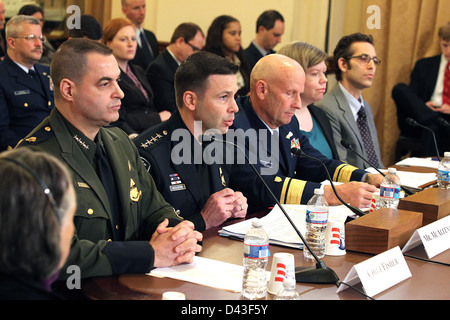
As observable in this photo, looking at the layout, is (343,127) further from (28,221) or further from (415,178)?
(28,221)

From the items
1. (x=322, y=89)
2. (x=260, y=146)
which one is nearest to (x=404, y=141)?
(x=322, y=89)

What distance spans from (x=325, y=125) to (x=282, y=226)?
5.04 feet

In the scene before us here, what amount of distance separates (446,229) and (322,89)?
1.44 m

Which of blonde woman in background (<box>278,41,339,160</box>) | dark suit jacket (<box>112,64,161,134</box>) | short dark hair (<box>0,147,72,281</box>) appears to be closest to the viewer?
short dark hair (<box>0,147,72,281</box>)

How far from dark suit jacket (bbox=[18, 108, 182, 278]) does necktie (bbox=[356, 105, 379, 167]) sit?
78.9 inches

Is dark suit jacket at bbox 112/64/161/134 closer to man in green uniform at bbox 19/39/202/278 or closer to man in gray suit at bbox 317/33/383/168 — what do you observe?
man in gray suit at bbox 317/33/383/168

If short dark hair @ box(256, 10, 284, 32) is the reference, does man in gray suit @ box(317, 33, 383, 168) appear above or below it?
below

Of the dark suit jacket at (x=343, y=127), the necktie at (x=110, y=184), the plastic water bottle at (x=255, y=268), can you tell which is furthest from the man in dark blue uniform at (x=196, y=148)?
the dark suit jacket at (x=343, y=127)

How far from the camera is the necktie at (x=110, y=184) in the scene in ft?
6.56

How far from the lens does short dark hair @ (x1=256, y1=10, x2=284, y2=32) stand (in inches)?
233

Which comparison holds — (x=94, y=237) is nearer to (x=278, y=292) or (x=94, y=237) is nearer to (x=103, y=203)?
(x=103, y=203)

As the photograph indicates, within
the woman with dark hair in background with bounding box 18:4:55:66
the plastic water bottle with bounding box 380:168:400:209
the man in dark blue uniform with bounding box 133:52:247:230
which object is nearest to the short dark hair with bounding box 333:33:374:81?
the man in dark blue uniform with bounding box 133:52:247:230

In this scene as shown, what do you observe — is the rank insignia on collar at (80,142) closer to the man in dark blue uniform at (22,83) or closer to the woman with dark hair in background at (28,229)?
the woman with dark hair in background at (28,229)

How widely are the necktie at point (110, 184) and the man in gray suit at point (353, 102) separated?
1.89 metres
